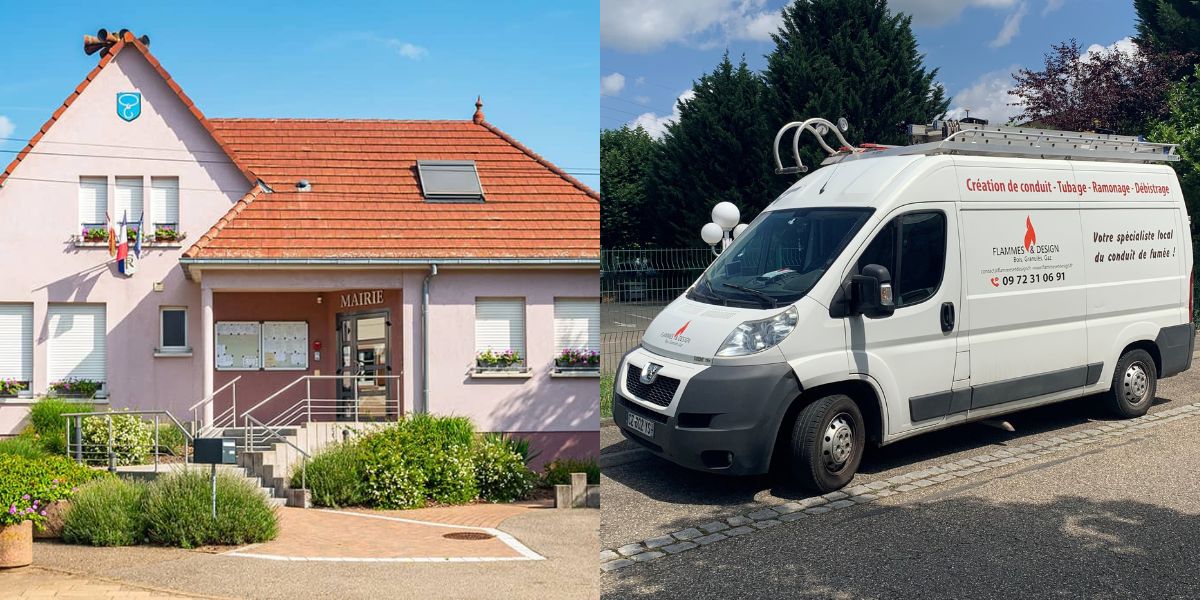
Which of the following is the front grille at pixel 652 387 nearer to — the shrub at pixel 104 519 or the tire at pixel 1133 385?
the tire at pixel 1133 385

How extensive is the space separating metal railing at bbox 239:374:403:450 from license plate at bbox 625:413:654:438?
14.3ft

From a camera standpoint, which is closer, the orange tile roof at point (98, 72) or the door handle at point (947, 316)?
the door handle at point (947, 316)

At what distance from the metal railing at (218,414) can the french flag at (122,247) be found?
1.55 metres

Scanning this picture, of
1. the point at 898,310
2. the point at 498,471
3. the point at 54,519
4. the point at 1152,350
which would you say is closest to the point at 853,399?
the point at 898,310

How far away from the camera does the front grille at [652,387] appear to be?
4223 mm

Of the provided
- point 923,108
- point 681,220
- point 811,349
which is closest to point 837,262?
point 811,349

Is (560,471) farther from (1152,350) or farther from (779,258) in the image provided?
(1152,350)

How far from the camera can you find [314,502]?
852 centimetres

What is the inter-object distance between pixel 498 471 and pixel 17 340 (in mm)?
3727

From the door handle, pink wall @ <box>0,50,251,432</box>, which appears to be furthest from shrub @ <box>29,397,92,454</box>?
the door handle

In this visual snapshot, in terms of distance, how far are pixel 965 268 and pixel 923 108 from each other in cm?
1361

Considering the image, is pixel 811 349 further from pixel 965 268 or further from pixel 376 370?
pixel 376 370

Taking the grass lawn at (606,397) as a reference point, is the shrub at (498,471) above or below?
below

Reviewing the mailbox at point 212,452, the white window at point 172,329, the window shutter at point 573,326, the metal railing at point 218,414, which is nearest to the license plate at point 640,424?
the window shutter at point 573,326
